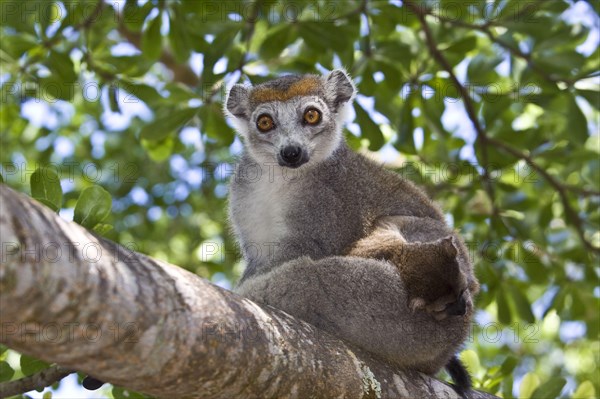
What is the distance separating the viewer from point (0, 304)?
253 centimetres

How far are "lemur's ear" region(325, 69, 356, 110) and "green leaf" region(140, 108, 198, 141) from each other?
1.55 m

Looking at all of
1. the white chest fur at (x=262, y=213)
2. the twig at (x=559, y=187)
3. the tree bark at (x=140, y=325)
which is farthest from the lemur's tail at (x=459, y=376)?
the twig at (x=559, y=187)

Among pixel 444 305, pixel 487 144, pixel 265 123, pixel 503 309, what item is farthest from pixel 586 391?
pixel 265 123

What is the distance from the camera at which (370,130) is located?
755 cm

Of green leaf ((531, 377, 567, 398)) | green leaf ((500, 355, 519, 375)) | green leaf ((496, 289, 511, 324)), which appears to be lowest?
green leaf ((496, 289, 511, 324))

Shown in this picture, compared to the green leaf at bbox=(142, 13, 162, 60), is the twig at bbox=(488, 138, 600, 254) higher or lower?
lower

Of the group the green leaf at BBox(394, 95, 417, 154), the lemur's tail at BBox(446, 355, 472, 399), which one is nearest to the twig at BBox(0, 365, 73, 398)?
the lemur's tail at BBox(446, 355, 472, 399)

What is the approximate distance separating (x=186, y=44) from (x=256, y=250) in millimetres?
2693

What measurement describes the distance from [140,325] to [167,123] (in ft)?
15.5

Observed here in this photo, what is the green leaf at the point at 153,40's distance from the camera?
7410 mm

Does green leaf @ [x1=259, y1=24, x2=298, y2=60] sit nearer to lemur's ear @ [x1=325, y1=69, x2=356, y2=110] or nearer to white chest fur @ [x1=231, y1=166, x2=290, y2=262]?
lemur's ear @ [x1=325, y1=69, x2=356, y2=110]

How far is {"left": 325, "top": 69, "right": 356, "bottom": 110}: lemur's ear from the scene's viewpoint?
683 cm

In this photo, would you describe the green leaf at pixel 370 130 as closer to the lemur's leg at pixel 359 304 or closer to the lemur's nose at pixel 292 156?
the lemur's nose at pixel 292 156

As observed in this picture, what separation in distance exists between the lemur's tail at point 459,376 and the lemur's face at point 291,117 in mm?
2085
